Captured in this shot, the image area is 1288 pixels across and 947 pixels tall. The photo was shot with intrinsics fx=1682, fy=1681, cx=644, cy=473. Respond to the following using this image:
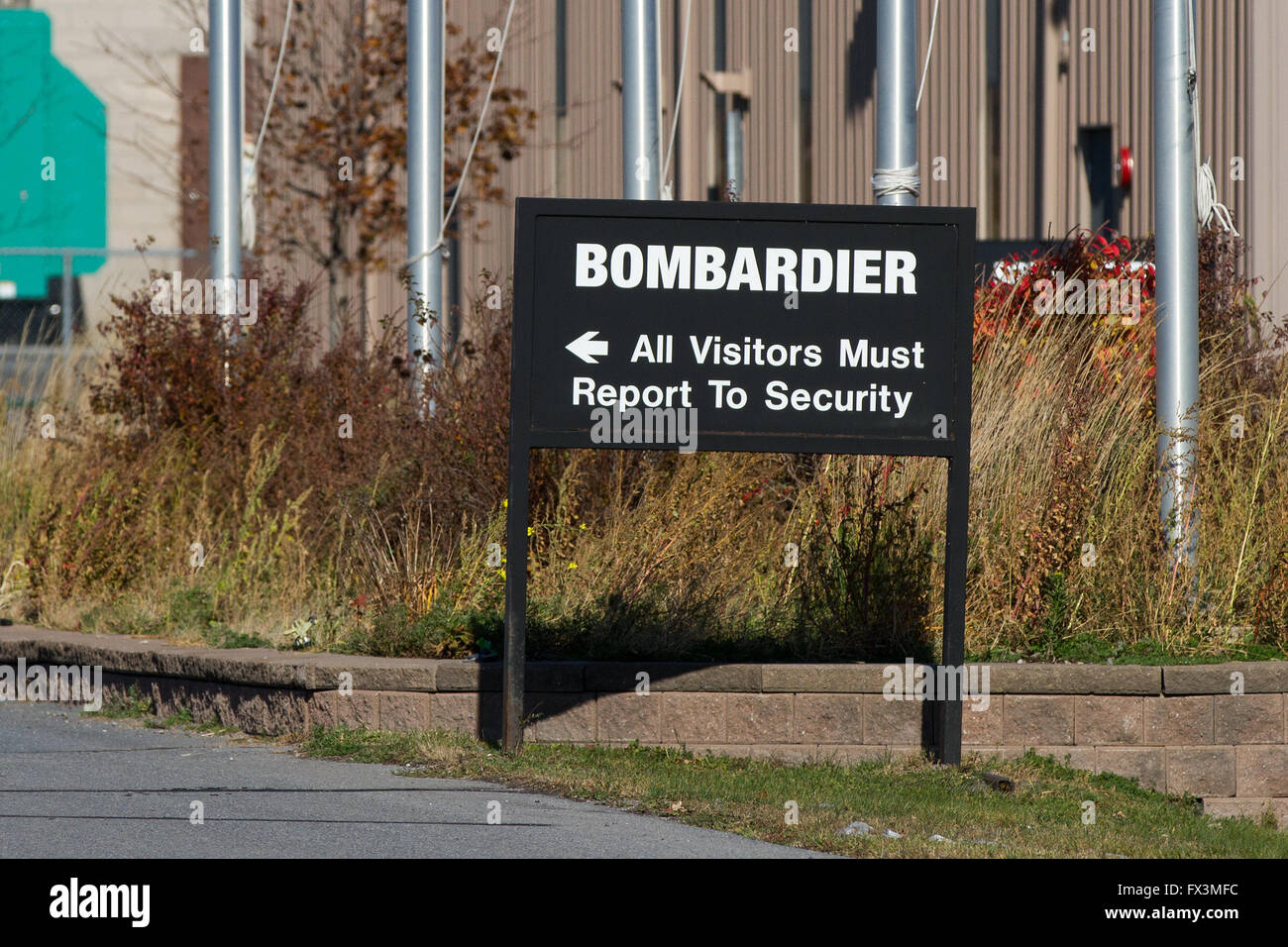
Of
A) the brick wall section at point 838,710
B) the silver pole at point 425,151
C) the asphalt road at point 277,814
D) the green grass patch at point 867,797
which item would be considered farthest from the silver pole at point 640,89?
the asphalt road at point 277,814

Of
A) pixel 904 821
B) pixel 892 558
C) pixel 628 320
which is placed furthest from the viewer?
pixel 892 558

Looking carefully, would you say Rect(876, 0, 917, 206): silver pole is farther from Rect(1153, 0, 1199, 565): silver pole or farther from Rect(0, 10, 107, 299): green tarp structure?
Rect(0, 10, 107, 299): green tarp structure

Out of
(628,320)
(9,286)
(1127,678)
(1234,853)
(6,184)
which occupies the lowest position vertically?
(1234,853)

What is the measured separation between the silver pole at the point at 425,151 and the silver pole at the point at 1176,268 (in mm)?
5158

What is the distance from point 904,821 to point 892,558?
6.91ft

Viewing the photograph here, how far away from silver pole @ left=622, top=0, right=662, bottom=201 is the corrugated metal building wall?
11.3 feet

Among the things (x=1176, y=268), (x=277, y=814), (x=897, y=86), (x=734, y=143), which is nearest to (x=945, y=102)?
(x=734, y=143)

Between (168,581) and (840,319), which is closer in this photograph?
(840,319)

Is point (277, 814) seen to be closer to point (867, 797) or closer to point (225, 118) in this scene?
point (867, 797)

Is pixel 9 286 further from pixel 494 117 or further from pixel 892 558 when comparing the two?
pixel 892 558

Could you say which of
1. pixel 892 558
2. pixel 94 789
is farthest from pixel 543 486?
pixel 94 789

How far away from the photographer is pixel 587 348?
7.12 meters

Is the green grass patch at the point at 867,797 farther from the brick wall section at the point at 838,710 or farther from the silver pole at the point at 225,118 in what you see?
the silver pole at the point at 225,118

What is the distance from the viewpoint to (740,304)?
283 inches
